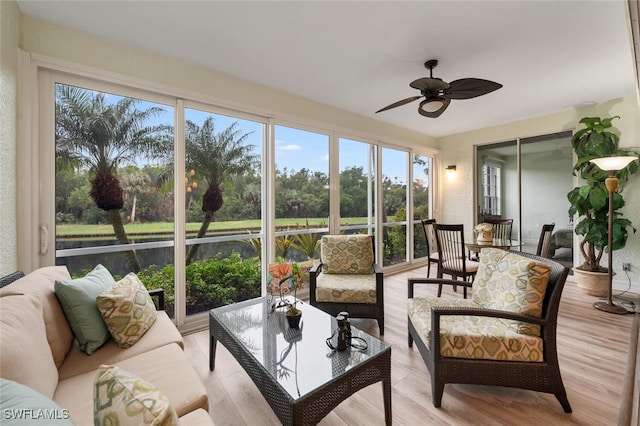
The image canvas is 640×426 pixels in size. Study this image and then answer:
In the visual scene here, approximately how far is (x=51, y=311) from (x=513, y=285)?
2663 mm

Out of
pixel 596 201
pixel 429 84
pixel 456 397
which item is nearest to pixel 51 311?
pixel 456 397

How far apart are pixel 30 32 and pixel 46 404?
275 cm

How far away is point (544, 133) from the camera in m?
4.42

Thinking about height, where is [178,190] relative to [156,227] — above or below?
above

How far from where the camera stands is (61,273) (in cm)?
171

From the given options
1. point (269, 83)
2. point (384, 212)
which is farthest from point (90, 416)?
point (384, 212)

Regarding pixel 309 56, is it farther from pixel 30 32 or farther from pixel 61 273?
pixel 61 273

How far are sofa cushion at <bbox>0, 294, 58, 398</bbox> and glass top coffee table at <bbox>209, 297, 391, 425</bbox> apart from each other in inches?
32.5

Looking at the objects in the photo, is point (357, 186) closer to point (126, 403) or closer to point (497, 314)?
point (497, 314)

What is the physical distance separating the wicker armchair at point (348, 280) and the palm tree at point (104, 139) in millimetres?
1773

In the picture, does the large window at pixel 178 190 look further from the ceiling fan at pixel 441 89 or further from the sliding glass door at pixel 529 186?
the sliding glass door at pixel 529 186

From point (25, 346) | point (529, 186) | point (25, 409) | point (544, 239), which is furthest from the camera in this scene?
point (529, 186)

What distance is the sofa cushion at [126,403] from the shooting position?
→ 64cm

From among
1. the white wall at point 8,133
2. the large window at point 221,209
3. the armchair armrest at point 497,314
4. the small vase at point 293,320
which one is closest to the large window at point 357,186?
the large window at point 221,209
